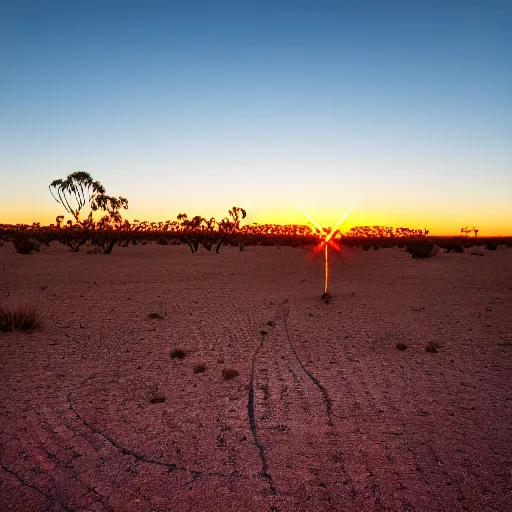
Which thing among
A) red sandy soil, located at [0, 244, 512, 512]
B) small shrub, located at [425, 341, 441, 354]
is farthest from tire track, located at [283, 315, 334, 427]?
small shrub, located at [425, 341, 441, 354]

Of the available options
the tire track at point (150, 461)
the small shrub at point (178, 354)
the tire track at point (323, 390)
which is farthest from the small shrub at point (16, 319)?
the tire track at point (323, 390)

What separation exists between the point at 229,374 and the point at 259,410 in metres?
1.66

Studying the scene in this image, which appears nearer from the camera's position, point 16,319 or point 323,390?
point 323,390

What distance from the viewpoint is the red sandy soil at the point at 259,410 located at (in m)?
4.68

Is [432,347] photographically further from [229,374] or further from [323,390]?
[229,374]

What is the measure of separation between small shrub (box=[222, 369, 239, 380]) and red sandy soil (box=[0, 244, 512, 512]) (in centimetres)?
12

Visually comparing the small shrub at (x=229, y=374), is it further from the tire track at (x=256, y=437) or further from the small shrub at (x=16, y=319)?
the small shrub at (x=16, y=319)

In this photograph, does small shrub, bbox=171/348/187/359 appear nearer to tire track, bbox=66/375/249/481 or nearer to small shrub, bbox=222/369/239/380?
small shrub, bbox=222/369/239/380

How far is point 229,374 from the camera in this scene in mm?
8367

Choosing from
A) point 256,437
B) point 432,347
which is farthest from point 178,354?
point 432,347

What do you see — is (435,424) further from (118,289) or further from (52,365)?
(118,289)

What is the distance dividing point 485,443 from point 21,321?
11203mm

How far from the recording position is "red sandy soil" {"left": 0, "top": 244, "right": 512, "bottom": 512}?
15.4ft

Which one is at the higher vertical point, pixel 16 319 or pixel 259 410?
pixel 16 319
